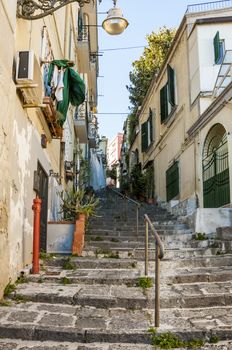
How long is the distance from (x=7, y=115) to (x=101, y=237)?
17.4 ft


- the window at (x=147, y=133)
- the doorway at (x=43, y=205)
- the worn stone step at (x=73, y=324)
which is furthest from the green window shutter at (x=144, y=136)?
the worn stone step at (x=73, y=324)

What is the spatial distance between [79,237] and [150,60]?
1940 cm

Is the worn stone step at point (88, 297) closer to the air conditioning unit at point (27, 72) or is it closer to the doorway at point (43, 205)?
the doorway at point (43, 205)

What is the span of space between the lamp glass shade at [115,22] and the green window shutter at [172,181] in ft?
31.6

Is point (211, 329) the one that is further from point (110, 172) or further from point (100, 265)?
point (110, 172)

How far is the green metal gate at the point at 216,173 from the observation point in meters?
10.7

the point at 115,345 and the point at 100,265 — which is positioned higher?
the point at 100,265

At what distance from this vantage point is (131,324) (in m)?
4.26

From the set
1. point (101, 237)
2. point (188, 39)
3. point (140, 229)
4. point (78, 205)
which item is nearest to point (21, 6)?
point (78, 205)

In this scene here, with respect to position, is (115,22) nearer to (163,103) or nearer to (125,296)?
(125,296)

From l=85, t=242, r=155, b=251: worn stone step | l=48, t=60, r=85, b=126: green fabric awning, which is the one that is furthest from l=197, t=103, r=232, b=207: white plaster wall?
l=48, t=60, r=85, b=126: green fabric awning

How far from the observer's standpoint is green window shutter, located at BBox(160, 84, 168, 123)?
679 inches

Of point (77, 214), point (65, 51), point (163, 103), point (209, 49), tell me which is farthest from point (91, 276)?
point (163, 103)

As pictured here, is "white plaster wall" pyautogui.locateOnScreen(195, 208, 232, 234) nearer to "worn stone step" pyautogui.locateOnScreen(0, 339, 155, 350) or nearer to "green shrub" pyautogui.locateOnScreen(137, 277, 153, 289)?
"green shrub" pyautogui.locateOnScreen(137, 277, 153, 289)
